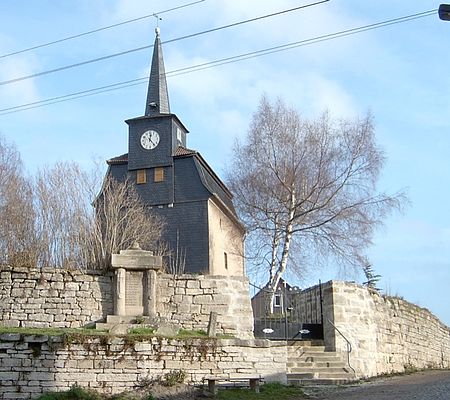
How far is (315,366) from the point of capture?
14.8m

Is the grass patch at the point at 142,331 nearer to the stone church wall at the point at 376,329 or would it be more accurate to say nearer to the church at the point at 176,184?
the stone church wall at the point at 376,329

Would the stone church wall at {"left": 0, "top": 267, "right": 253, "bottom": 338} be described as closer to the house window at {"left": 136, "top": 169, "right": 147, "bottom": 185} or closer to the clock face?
the house window at {"left": 136, "top": 169, "right": 147, "bottom": 185}

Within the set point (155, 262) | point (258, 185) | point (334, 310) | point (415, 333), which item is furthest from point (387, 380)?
point (258, 185)

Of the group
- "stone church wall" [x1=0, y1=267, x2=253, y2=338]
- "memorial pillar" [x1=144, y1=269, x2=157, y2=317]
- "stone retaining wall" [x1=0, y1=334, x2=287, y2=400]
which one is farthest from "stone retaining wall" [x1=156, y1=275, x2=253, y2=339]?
"stone retaining wall" [x1=0, y1=334, x2=287, y2=400]

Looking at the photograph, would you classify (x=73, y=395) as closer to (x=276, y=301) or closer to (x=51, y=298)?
(x=51, y=298)

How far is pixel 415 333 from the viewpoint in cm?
1914

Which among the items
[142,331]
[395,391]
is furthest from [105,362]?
[395,391]

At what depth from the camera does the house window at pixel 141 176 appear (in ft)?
117

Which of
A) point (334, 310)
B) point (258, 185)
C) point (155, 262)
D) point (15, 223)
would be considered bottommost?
point (334, 310)

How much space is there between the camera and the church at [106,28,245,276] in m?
32.3

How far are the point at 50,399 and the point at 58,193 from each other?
9.87 meters

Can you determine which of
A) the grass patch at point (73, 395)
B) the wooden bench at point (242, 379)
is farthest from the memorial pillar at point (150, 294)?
the grass patch at point (73, 395)

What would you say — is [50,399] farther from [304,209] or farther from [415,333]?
[304,209]

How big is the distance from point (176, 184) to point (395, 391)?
23729 millimetres
